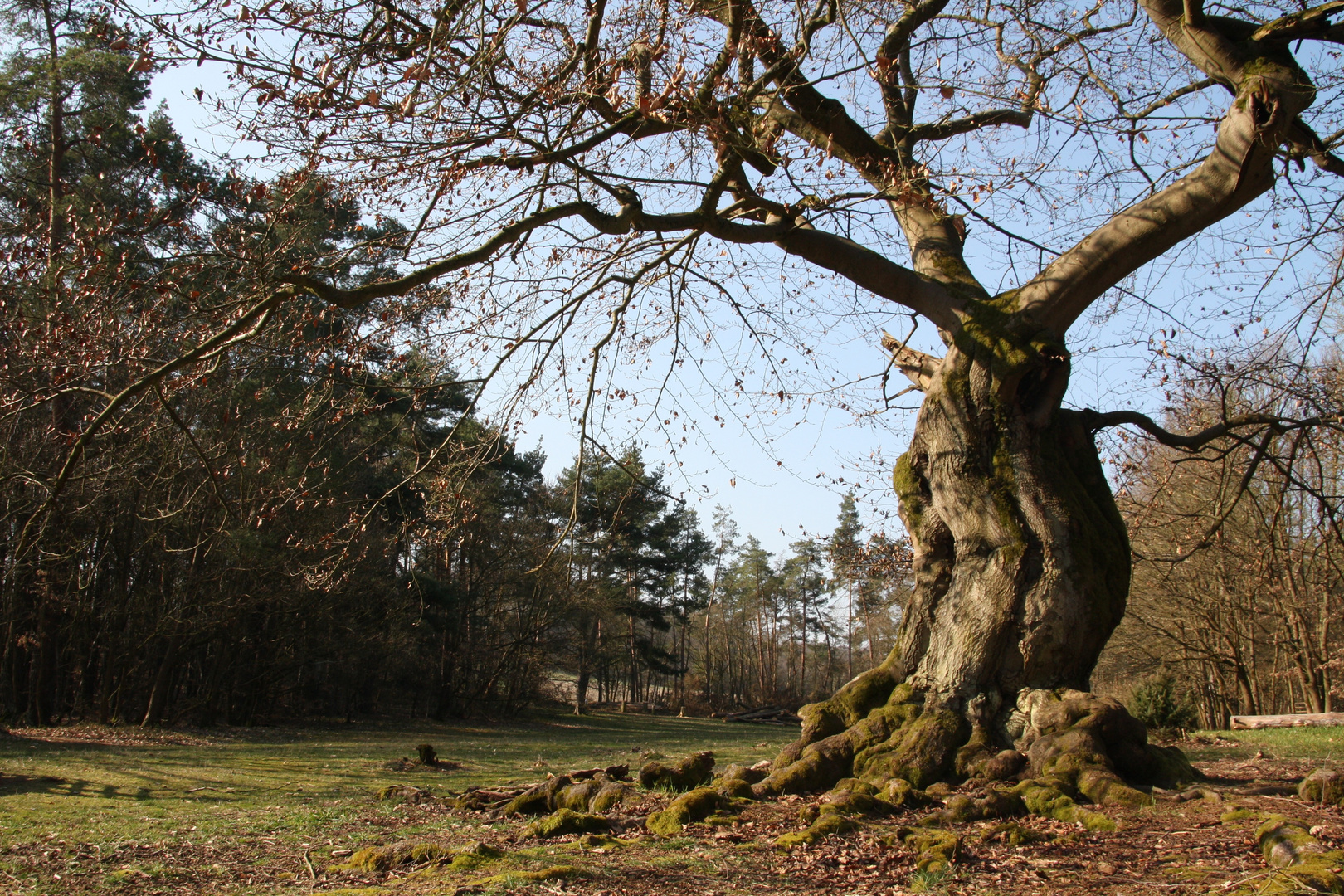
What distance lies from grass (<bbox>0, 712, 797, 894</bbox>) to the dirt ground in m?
0.04

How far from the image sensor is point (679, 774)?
717cm

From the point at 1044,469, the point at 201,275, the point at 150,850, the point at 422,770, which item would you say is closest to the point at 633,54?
the point at 201,275

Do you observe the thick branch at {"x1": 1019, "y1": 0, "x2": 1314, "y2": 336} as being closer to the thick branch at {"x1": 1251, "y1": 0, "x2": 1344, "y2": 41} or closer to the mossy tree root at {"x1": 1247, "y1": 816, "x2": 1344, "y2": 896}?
the thick branch at {"x1": 1251, "y1": 0, "x2": 1344, "y2": 41}

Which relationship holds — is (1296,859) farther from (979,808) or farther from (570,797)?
(570,797)

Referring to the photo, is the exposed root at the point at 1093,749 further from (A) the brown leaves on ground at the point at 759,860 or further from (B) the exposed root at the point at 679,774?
(B) the exposed root at the point at 679,774

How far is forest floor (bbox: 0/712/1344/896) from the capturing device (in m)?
4.14

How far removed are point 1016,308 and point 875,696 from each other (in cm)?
372

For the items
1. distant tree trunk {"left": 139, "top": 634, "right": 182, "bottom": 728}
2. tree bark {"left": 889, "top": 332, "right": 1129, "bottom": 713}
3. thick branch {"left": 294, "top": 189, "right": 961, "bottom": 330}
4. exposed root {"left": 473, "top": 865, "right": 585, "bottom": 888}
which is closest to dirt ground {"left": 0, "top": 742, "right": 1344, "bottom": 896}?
exposed root {"left": 473, "top": 865, "right": 585, "bottom": 888}

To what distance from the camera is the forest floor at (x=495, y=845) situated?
4145 millimetres

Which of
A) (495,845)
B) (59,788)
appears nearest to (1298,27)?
(495,845)

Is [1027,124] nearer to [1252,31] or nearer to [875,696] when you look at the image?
[1252,31]

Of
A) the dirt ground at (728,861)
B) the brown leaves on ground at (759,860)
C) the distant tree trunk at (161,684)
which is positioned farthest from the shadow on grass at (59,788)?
the distant tree trunk at (161,684)

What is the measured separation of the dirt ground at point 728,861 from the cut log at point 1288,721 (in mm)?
12858

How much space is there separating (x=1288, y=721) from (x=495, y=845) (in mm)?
17962
